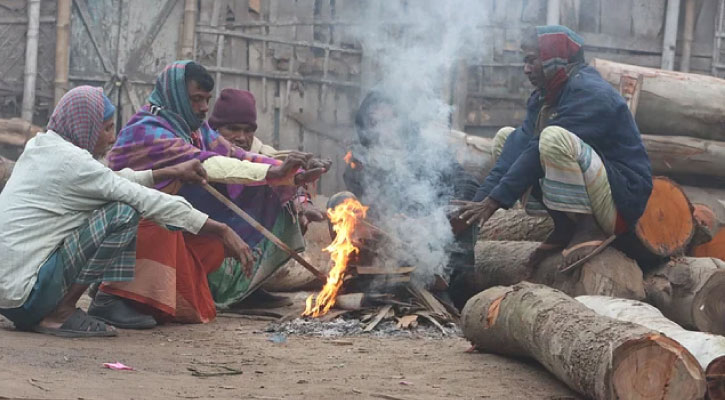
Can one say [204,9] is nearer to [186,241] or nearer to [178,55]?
[178,55]

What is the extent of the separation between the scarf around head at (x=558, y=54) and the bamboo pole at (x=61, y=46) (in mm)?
6282

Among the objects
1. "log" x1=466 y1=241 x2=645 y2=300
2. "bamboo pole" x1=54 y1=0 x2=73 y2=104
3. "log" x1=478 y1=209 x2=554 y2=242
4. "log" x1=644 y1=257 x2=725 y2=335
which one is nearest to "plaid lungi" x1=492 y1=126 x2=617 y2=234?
"log" x1=466 y1=241 x2=645 y2=300

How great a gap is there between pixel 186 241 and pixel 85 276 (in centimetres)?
119

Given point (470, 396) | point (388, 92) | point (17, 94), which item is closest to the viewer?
point (470, 396)

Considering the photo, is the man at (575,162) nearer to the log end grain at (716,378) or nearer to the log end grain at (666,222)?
the log end grain at (666,222)

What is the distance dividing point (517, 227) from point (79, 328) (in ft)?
12.6

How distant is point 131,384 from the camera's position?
147 inches

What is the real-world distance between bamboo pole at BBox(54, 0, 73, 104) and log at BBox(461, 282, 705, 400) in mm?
7100

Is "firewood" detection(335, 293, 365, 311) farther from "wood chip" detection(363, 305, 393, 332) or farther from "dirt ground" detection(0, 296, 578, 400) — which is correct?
"dirt ground" detection(0, 296, 578, 400)

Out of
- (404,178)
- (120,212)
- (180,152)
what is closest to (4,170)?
(180,152)

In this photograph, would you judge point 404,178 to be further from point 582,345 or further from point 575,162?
point 582,345

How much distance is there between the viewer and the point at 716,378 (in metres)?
3.62

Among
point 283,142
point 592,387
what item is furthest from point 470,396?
point 283,142

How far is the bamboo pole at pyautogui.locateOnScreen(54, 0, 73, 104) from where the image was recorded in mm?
10844
